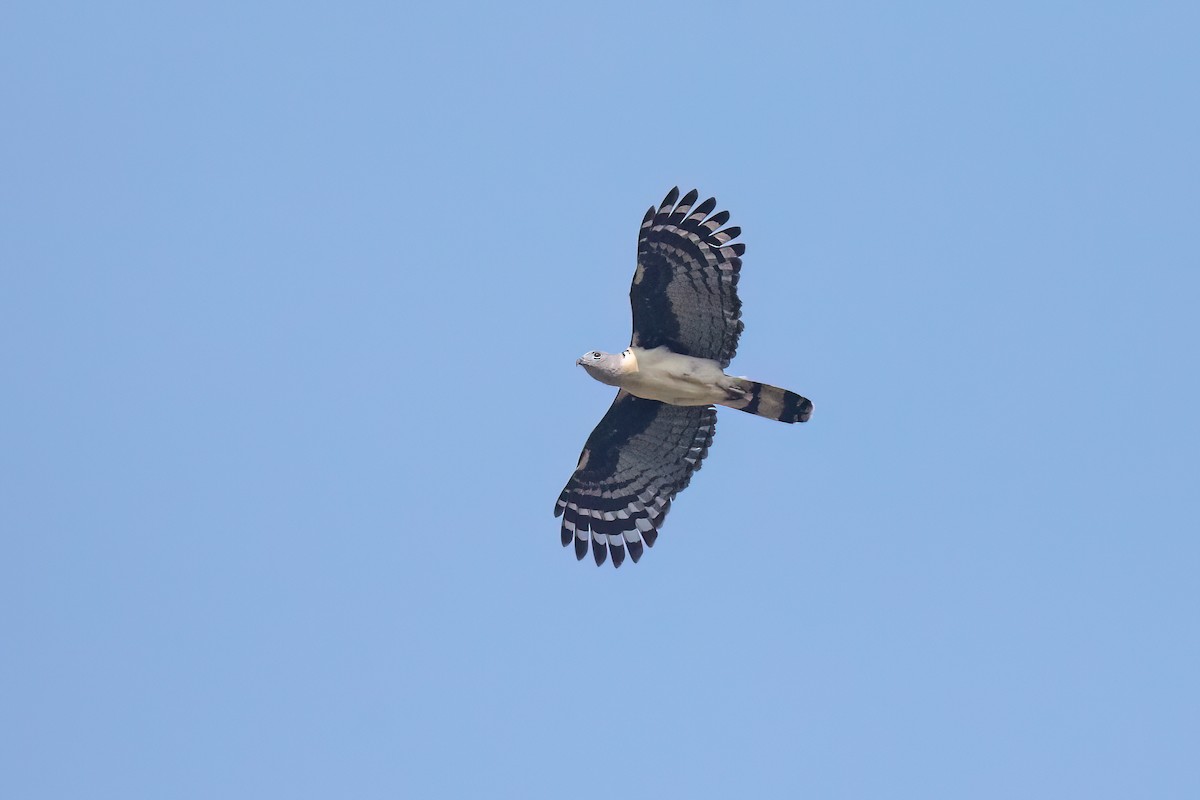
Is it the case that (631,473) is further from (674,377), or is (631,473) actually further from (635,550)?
(674,377)

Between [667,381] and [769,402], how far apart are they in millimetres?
1372

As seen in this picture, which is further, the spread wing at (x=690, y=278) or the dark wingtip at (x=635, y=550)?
the dark wingtip at (x=635, y=550)

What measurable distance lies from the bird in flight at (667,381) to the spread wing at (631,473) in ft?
0.04

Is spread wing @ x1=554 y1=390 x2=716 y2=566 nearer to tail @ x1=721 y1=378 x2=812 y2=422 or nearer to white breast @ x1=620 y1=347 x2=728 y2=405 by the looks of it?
white breast @ x1=620 y1=347 x2=728 y2=405

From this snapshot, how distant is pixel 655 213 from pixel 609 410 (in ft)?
9.68

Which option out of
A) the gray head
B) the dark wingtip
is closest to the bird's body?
the gray head

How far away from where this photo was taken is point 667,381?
2103 centimetres

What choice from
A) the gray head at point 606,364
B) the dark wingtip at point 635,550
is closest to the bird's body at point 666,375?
the gray head at point 606,364

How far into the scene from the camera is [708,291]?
20.8 metres

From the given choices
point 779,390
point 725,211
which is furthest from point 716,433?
point 725,211

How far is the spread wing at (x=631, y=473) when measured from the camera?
72.5 feet

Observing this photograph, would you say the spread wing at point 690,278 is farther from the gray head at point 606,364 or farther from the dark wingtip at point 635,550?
the dark wingtip at point 635,550

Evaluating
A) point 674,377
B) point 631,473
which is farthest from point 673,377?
point 631,473

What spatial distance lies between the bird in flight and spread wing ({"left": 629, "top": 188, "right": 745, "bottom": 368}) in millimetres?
13
